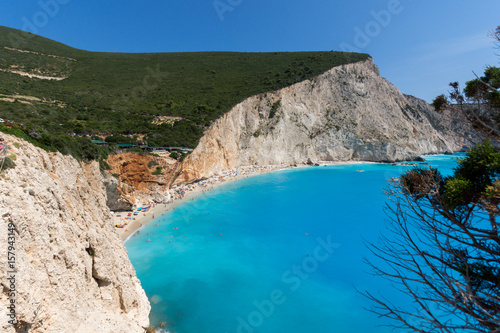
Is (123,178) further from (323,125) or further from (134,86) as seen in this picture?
(323,125)

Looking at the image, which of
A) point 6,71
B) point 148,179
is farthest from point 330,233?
point 6,71

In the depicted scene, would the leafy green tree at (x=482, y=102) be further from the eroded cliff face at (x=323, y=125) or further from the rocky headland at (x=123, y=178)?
the eroded cliff face at (x=323, y=125)

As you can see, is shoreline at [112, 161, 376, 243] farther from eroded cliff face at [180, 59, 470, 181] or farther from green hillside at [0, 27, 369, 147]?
green hillside at [0, 27, 369, 147]

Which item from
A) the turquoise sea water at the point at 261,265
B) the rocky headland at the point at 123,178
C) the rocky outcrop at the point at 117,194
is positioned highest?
the rocky headland at the point at 123,178

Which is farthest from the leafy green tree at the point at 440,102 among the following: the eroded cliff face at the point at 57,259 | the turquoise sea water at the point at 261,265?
the eroded cliff face at the point at 57,259

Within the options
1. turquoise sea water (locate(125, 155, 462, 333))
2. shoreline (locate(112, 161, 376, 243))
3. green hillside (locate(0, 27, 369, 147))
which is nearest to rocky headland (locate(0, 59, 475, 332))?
shoreline (locate(112, 161, 376, 243))

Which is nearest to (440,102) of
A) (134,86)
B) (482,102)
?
(482,102)
